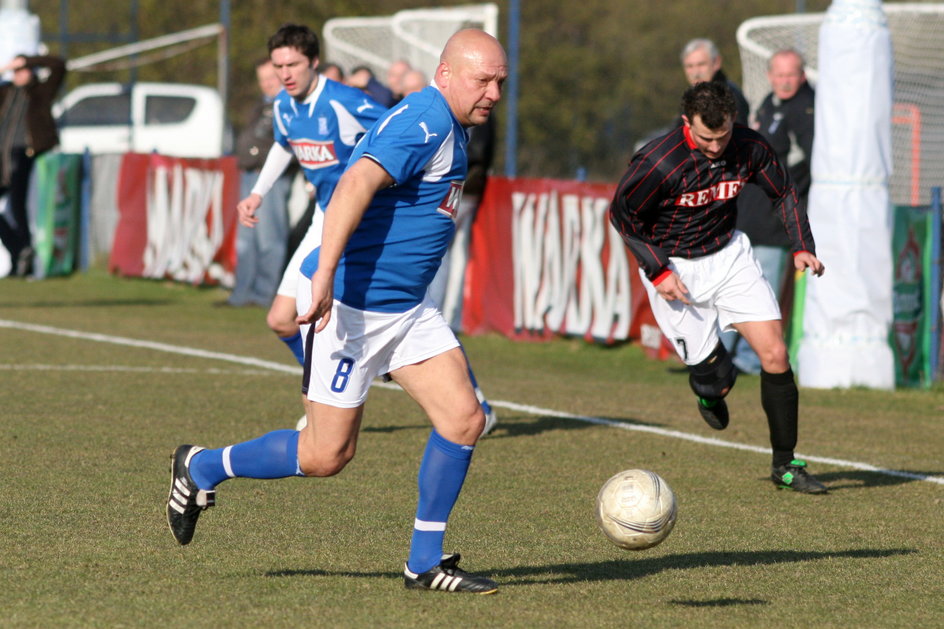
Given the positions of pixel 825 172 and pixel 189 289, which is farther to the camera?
pixel 189 289

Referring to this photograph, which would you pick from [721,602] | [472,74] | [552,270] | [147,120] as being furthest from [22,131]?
[721,602]

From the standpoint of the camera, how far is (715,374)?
821 centimetres

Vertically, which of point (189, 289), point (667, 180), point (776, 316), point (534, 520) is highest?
point (667, 180)

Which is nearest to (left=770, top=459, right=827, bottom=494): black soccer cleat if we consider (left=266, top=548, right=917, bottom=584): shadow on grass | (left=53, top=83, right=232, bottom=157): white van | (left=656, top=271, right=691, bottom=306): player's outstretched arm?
(left=656, top=271, right=691, bottom=306): player's outstretched arm

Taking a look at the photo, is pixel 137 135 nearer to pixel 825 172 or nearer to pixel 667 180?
pixel 825 172

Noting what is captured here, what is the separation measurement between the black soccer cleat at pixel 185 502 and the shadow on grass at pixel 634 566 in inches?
→ 14.2

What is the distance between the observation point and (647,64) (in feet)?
141

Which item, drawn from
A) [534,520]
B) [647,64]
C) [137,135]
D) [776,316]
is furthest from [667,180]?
[647,64]

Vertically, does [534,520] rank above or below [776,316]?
below

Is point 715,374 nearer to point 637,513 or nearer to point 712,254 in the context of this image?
point 712,254

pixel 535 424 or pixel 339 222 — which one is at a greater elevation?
pixel 339 222

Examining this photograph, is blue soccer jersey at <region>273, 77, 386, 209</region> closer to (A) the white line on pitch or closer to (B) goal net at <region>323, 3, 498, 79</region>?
(A) the white line on pitch

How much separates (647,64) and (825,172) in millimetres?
31747

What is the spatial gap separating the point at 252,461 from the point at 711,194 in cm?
302
